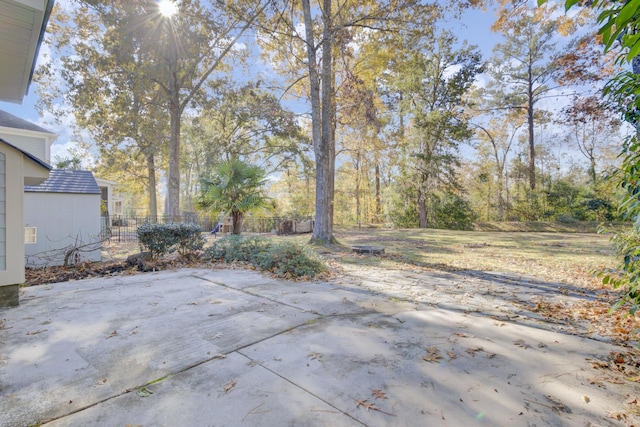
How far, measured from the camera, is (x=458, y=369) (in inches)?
84.4

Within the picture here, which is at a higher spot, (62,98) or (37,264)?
(62,98)

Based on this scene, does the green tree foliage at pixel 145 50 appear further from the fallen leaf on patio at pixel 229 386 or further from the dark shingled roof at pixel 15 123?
the fallen leaf on patio at pixel 229 386

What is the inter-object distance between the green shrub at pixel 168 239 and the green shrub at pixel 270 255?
367mm

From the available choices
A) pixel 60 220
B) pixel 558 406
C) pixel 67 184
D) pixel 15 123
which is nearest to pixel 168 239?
pixel 60 220

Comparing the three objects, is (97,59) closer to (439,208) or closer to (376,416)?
(376,416)

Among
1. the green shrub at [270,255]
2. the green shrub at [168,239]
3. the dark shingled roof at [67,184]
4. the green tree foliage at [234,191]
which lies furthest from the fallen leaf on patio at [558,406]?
the dark shingled roof at [67,184]

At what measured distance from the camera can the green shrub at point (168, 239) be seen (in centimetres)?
621

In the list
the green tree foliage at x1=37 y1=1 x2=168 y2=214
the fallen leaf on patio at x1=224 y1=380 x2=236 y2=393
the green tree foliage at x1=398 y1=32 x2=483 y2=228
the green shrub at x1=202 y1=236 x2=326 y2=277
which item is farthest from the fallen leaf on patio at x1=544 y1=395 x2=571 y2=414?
the green tree foliage at x1=398 y1=32 x2=483 y2=228

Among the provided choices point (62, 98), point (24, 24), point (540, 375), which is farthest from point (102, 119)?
point (540, 375)

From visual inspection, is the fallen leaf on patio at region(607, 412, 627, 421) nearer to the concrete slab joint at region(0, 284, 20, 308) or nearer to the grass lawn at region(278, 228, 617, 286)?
the grass lawn at region(278, 228, 617, 286)

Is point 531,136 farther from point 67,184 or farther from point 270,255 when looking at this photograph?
point 67,184

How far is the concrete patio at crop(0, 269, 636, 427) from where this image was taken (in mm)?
1676

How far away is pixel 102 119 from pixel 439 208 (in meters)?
17.8

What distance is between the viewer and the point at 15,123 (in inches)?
500
